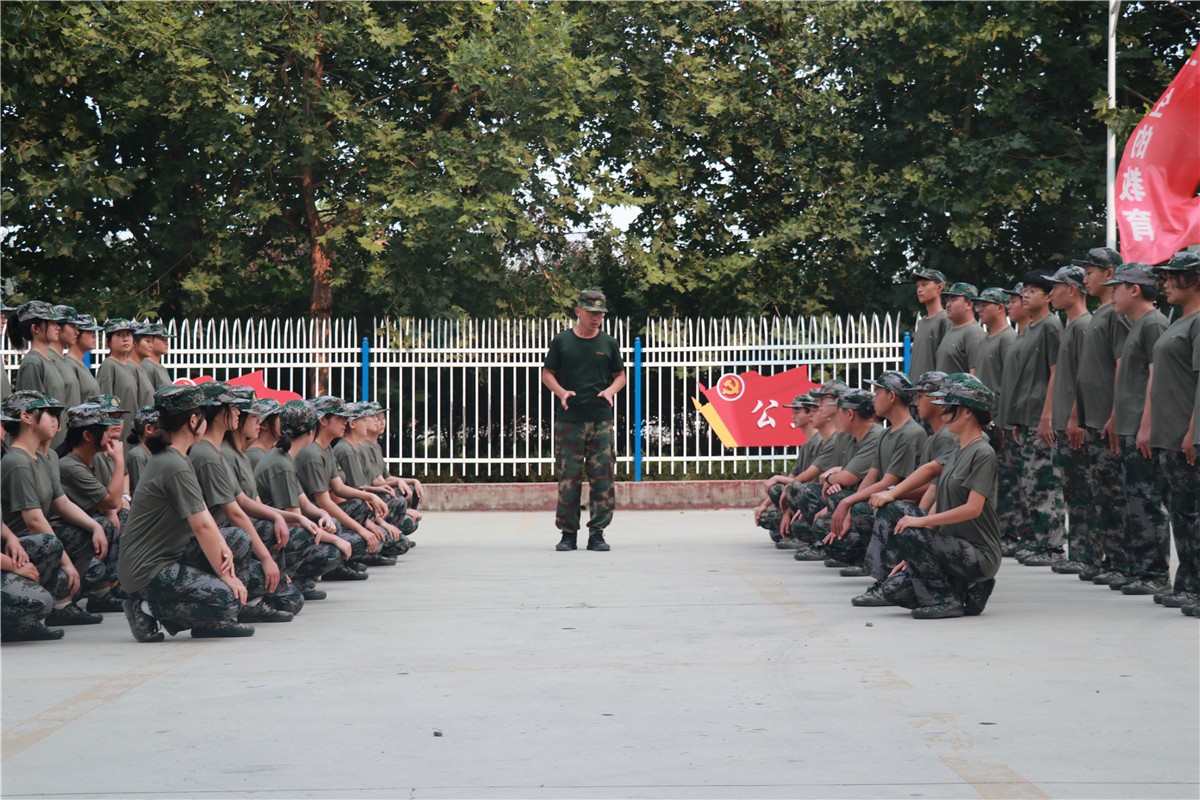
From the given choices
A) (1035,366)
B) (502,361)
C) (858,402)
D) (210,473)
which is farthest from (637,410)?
(210,473)

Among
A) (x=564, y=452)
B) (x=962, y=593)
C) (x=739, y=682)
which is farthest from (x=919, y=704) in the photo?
(x=564, y=452)

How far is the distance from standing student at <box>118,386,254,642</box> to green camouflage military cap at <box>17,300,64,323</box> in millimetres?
3696

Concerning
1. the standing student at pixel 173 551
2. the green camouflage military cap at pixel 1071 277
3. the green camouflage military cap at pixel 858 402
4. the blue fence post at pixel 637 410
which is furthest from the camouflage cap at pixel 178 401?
the blue fence post at pixel 637 410

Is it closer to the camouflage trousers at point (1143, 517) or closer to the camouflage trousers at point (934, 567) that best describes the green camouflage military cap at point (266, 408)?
the camouflage trousers at point (934, 567)

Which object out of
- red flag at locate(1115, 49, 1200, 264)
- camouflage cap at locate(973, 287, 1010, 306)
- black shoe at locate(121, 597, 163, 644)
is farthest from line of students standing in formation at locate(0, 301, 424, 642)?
red flag at locate(1115, 49, 1200, 264)

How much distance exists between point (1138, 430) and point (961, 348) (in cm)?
334

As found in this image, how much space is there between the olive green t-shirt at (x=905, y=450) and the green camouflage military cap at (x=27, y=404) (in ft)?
16.9

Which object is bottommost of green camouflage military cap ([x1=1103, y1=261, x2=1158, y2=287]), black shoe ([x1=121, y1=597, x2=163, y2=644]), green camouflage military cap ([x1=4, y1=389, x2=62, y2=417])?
black shoe ([x1=121, y1=597, x2=163, y2=644])

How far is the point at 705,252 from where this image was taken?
2547 cm

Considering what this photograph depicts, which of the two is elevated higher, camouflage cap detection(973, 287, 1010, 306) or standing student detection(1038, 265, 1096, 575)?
camouflage cap detection(973, 287, 1010, 306)

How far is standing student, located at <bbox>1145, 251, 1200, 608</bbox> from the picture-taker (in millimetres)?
8477

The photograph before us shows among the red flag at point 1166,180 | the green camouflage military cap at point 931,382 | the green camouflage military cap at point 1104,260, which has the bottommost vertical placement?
the green camouflage military cap at point 931,382

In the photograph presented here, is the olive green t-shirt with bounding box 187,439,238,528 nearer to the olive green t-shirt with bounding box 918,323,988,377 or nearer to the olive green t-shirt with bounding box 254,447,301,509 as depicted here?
the olive green t-shirt with bounding box 254,447,301,509

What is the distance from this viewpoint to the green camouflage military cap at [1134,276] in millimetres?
Result: 9117
